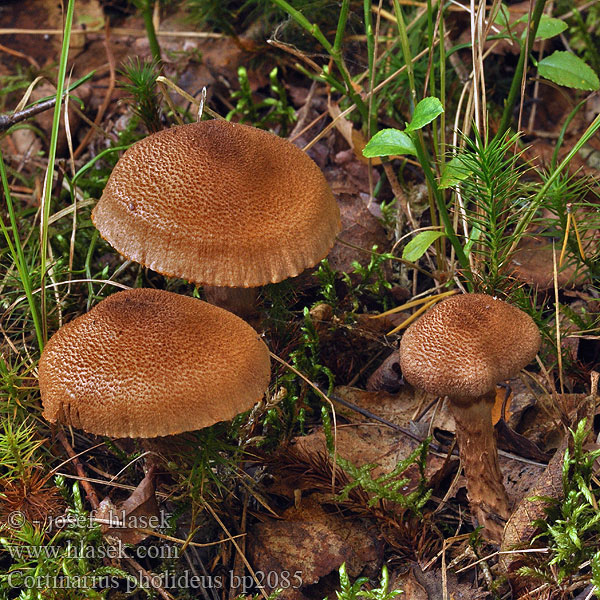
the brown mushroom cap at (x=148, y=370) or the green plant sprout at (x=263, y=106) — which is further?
the green plant sprout at (x=263, y=106)

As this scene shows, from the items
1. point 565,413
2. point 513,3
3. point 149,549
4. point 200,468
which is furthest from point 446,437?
point 513,3

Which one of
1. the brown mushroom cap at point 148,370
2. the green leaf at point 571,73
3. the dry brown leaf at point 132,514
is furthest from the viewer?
the green leaf at point 571,73

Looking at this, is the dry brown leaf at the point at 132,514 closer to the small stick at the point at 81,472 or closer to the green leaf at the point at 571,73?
the small stick at the point at 81,472

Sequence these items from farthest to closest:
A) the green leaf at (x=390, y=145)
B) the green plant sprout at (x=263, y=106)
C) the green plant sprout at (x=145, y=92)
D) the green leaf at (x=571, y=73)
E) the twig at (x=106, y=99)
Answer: the twig at (x=106, y=99), the green plant sprout at (x=263, y=106), the green plant sprout at (x=145, y=92), the green leaf at (x=571, y=73), the green leaf at (x=390, y=145)

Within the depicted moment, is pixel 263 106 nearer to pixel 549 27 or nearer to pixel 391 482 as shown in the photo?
pixel 549 27

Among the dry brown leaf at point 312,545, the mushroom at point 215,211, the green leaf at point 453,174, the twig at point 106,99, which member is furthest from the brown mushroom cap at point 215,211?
the twig at point 106,99

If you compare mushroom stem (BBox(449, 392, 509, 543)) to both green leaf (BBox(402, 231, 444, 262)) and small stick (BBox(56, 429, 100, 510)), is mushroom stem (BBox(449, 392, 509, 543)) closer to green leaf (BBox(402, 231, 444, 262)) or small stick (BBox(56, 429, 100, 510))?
green leaf (BBox(402, 231, 444, 262))

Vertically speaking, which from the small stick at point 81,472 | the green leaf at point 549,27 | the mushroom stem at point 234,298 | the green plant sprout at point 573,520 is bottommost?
the small stick at point 81,472

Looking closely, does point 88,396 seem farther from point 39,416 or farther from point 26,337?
point 26,337
